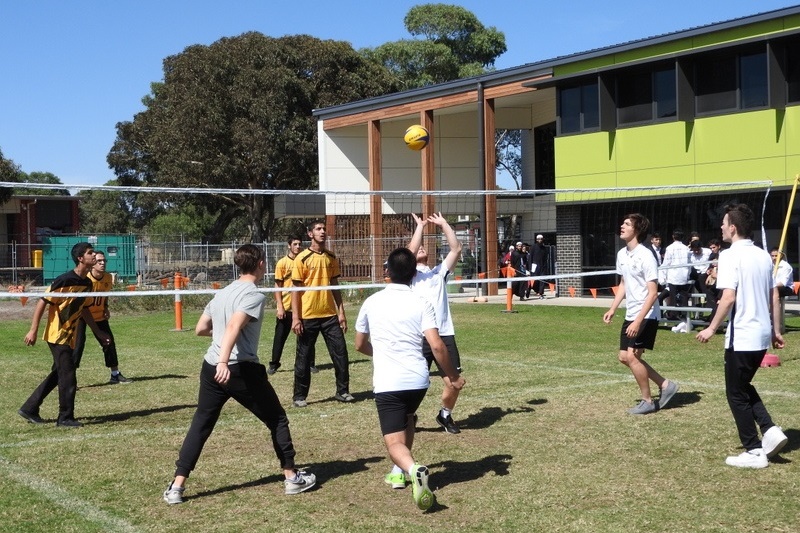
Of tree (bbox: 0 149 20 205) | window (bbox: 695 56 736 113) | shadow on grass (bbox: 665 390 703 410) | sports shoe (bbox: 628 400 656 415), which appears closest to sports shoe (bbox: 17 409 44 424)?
sports shoe (bbox: 628 400 656 415)

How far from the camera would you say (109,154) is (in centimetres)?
6256

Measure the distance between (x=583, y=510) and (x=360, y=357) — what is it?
927cm

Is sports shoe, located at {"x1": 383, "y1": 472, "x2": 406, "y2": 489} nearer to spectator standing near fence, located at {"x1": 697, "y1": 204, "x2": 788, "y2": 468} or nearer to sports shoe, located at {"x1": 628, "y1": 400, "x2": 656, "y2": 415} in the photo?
spectator standing near fence, located at {"x1": 697, "y1": 204, "x2": 788, "y2": 468}

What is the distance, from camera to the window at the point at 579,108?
27784mm

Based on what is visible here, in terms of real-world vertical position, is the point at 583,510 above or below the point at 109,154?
below

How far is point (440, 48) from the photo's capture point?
61.3 m

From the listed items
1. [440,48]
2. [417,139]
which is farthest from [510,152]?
[417,139]

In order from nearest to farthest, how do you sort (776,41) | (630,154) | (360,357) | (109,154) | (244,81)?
(360,357), (776,41), (630,154), (244,81), (109,154)

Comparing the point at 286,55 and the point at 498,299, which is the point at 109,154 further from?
the point at 498,299

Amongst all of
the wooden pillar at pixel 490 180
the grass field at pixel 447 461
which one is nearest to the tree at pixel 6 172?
the wooden pillar at pixel 490 180

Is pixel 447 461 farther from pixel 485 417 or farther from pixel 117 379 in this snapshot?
pixel 117 379

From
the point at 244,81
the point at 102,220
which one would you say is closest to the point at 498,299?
Answer: the point at 244,81

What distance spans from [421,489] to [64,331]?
478 centimetres

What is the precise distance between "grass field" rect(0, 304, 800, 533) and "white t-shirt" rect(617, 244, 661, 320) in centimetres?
105
